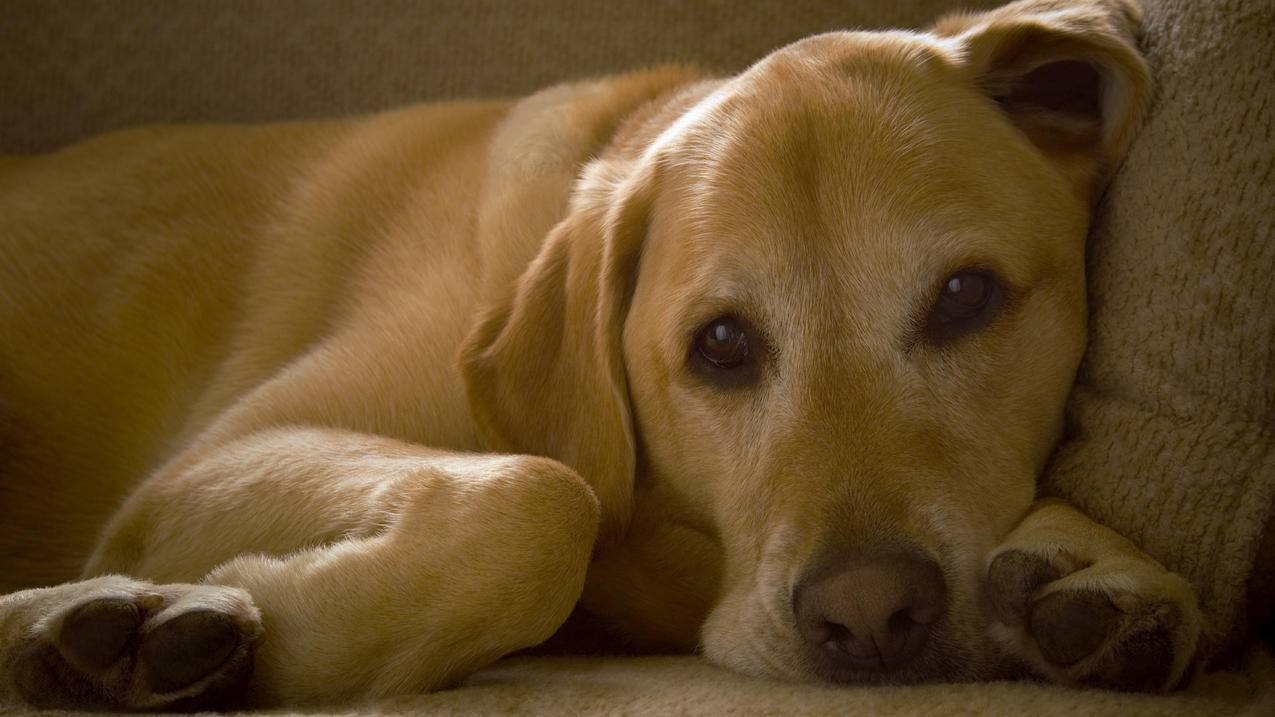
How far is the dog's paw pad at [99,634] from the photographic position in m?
1.53

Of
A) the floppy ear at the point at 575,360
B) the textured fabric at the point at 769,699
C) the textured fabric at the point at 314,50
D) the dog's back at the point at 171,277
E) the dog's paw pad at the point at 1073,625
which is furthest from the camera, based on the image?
the textured fabric at the point at 314,50

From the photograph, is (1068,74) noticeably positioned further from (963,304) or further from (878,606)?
(878,606)

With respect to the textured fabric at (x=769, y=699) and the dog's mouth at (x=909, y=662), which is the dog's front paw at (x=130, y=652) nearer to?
the textured fabric at (x=769, y=699)

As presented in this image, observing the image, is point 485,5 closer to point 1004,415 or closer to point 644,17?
point 644,17

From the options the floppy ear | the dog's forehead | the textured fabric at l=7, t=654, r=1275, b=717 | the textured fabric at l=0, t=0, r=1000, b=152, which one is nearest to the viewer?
the textured fabric at l=7, t=654, r=1275, b=717

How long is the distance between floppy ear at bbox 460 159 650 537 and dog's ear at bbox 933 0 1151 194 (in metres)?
0.69

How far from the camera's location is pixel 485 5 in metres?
3.63

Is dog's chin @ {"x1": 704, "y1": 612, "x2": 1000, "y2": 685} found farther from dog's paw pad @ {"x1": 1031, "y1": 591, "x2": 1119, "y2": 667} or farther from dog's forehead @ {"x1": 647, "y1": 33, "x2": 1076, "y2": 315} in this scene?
dog's forehead @ {"x1": 647, "y1": 33, "x2": 1076, "y2": 315}

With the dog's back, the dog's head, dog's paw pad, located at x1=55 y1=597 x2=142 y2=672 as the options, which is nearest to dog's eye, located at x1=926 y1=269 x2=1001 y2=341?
the dog's head

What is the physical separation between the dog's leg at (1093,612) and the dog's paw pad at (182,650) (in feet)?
3.57

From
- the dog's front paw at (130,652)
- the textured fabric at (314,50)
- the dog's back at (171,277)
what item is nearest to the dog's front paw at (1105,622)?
the dog's front paw at (130,652)

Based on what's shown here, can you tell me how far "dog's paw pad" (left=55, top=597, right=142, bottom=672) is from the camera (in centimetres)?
153

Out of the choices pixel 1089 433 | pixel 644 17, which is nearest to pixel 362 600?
pixel 1089 433

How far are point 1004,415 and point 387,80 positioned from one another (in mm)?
2493
